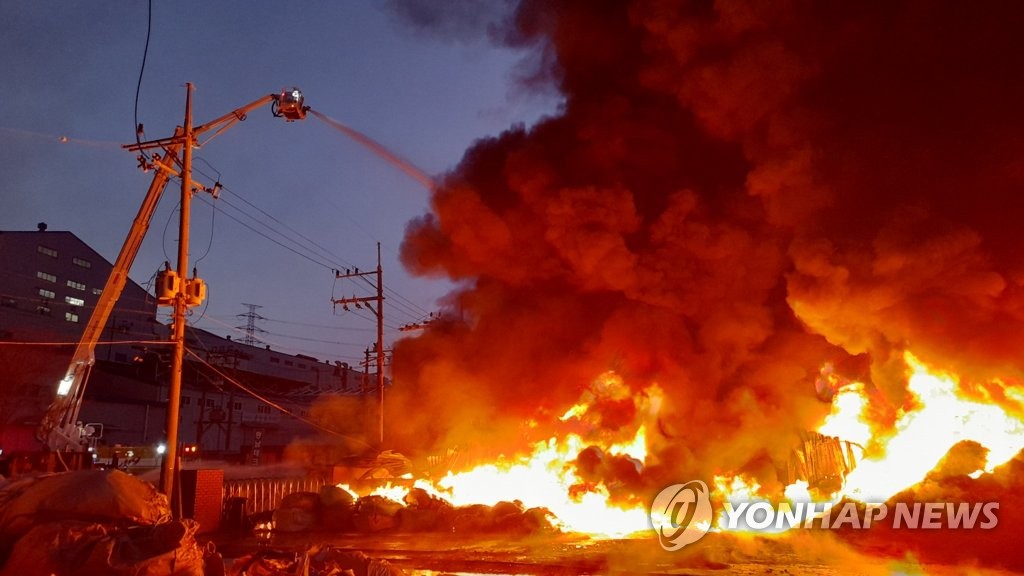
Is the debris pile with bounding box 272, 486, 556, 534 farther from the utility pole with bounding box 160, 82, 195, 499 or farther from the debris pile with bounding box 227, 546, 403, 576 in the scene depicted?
the debris pile with bounding box 227, 546, 403, 576

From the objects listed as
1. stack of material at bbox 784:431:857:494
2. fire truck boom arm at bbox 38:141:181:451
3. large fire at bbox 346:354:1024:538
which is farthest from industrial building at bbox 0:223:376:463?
stack of material at bbox 784:431:857:494

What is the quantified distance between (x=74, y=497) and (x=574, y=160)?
15.2 meters

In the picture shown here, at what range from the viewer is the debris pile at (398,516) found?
17.1 meters

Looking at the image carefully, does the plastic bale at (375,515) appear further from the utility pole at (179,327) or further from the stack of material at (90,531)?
the stack of material at (90,531)

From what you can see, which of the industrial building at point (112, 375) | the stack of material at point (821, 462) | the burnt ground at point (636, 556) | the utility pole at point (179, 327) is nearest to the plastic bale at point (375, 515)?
the burnt ground at point (636, 556)

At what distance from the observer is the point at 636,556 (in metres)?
13.0

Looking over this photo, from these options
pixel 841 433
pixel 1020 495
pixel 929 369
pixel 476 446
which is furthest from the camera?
pixel 476 446

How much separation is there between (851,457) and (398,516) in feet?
39.9

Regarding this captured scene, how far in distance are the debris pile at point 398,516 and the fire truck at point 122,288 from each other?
6.43m

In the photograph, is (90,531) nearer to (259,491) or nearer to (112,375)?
(259,491)

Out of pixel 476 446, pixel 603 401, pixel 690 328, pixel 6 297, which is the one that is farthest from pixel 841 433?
pixel 6 297

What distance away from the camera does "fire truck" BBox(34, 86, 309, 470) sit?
15.5 meters

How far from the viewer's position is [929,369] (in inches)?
627

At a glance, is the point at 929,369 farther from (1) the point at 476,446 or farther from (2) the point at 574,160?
(1) the point at 476,446
